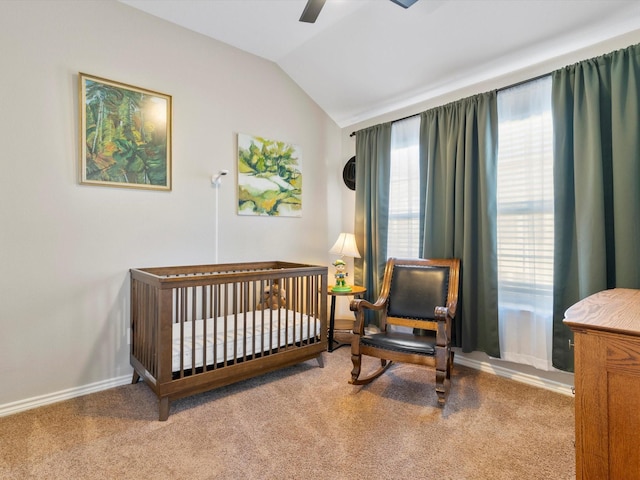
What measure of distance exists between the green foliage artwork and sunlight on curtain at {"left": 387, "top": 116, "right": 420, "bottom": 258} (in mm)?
980

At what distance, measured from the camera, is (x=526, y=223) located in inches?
99.0

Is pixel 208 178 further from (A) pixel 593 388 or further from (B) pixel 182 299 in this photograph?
(A) pixel 593 388

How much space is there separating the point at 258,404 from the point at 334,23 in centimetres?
292

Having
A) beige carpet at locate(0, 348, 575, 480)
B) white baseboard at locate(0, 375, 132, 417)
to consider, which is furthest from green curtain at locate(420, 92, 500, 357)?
Result: white baseboard at locate(0, 375, 132, 417)

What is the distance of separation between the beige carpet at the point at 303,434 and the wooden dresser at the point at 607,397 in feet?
2.09

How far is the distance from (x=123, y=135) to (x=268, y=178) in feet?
4.20

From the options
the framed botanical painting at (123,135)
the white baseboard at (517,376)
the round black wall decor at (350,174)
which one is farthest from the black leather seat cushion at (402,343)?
the framed botanical painting at (123,135)

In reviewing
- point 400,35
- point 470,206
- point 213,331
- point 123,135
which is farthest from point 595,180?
point 123,135

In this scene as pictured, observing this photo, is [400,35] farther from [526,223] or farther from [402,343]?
[402,343]

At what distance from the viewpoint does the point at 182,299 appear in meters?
2.09

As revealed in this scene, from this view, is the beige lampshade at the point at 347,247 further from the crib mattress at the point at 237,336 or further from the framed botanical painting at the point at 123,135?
the framed botanical painting at the point at 123,135

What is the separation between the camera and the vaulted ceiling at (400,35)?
2195 mm

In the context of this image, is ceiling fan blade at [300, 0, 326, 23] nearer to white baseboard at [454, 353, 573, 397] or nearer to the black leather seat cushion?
the black leather seat cushion

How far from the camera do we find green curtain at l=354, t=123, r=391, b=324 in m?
3.39
